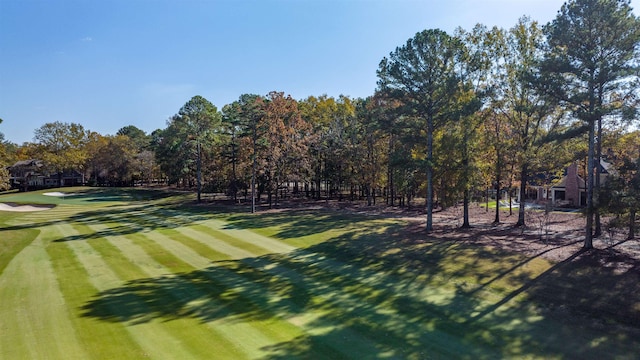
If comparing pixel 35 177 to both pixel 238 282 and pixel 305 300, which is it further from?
pixel 305 300

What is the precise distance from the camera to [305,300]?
1526 centimetres

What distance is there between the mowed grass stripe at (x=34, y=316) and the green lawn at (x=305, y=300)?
63 mm

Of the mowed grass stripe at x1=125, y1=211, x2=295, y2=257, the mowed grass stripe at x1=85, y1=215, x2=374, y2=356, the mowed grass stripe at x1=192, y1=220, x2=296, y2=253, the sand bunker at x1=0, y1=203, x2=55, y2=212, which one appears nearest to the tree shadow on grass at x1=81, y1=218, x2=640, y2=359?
the mowed grass stripe at x1=85, y1=215, x2=374, y2=356

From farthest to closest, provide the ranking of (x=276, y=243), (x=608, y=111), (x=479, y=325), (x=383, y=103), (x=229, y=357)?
(x=383, y=103), (x=276, y=243), (x=608, y=111), (x=479, y=325), (x=229, y=357)

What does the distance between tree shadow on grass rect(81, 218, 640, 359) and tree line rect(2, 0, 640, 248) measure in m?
4.74

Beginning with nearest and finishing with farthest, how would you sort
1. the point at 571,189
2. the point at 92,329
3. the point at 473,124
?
the point at 92,329 < the point at 473,124 < the point at 571,189

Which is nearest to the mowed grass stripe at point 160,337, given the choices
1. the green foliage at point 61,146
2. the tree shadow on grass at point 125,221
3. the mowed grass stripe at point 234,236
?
the mowed grass stripe at point 234,236

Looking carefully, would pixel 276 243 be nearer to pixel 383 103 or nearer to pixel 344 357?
pixel 344 357

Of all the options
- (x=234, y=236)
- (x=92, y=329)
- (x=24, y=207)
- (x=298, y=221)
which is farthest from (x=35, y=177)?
(x=92, y=329)

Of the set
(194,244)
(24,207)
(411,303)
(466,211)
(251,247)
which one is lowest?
(411,303)

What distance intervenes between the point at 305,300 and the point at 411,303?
4362 mm

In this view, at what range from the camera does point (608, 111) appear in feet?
59.4

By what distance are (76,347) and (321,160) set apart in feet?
142

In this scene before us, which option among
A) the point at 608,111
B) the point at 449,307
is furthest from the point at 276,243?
the point at 608,111
